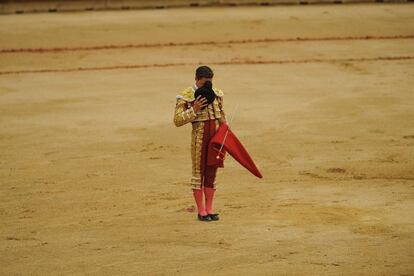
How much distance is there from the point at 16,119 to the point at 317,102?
13.3 feet

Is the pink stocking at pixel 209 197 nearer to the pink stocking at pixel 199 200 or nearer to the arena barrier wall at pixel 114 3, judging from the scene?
the pink stocking at pixel 199 200

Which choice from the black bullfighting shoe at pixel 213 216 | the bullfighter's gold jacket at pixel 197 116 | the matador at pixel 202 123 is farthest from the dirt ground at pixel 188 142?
the bullfighter's gold jacket at pixel 197 116

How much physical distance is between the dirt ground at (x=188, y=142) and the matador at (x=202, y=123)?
0.23m

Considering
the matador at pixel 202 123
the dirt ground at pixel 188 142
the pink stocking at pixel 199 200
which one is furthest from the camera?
the pink stocking at pixel 199 200

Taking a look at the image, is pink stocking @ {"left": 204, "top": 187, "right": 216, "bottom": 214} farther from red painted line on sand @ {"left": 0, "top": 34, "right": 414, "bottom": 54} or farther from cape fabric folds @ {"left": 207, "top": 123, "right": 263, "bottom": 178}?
red painted line on sand @ {"left": 0, "top": 34, "right": 414, "bottom": 54}

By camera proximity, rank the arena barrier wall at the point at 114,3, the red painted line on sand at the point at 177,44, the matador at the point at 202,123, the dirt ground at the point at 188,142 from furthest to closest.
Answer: the arena barrier wall at the point at 114,3
the red painted line on sand at the point at 177,44
the matador at the point at 202,123
the dirt ground at the point at 188,142

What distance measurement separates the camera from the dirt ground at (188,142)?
23.1ft

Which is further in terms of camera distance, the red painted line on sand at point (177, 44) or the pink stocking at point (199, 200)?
the red painted line on sand at point (177, 44)

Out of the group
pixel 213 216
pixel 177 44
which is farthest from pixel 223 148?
pixel 177 44

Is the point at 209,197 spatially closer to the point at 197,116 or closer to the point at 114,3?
the point at 197,116

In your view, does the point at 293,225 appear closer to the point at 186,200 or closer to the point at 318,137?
the point at 186,200

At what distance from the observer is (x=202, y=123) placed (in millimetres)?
7660

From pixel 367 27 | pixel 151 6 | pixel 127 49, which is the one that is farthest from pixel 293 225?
pixel 151 6

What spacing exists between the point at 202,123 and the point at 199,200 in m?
0.63
